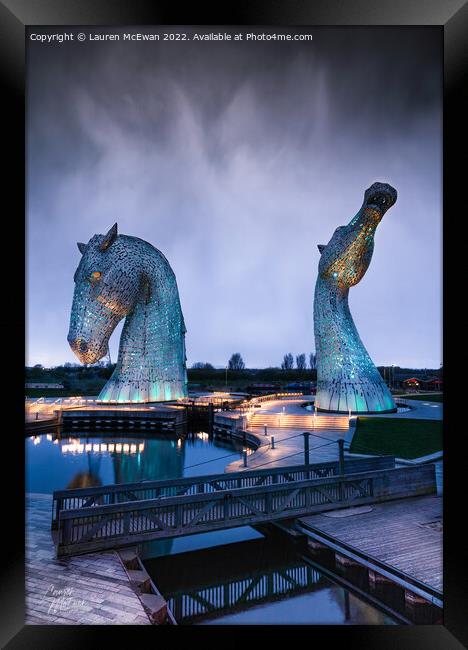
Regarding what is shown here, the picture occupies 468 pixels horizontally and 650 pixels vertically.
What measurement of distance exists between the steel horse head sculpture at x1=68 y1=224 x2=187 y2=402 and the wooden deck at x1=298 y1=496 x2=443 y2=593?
14345 mm

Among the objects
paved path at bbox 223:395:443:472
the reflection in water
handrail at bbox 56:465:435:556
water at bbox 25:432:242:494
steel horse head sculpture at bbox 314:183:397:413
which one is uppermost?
steel horse head sculpture at bbox 314:183:397:413

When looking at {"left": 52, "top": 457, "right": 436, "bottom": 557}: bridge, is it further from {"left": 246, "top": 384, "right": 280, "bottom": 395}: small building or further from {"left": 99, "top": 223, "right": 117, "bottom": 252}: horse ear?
{"left": 246, "top": 384, "right": 280, "bottom": 395}: small building

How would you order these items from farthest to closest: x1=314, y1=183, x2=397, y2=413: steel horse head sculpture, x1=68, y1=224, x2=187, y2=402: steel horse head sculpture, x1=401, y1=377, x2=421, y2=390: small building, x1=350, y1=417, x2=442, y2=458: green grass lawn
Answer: x1=401, y1=377, x2=421, y2=390: small building, x1=68, y1=224, x2=187, y2=402: steel horse head sculpture, x1=314, y1=183, x2=397, y2=413: steel horse head sculpture, x1=350, y1=417, x2=442, y2=458: green grass lawn

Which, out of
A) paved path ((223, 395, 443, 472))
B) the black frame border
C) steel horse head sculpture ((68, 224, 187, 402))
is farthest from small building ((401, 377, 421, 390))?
the black frame border

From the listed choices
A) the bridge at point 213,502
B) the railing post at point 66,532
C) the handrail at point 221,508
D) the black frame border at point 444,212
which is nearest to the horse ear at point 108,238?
the bridge at point 213,502

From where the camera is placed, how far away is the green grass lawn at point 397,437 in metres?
10.3

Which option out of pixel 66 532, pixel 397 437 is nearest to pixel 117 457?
pixel 397 437

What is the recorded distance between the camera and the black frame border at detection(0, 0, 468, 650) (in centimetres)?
370

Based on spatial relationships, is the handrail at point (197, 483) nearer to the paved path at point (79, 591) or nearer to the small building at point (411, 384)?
the paved path at point (79, 591)

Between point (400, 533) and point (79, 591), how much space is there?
3.92 meters

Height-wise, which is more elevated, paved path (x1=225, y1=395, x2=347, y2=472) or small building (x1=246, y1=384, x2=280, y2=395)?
paved path (x1=225, y1=395, x2=347, y2=472)

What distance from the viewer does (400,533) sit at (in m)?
5.35

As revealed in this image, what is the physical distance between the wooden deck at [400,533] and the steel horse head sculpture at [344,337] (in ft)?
33.0

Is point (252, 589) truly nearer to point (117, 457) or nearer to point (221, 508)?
point (221, 508)
